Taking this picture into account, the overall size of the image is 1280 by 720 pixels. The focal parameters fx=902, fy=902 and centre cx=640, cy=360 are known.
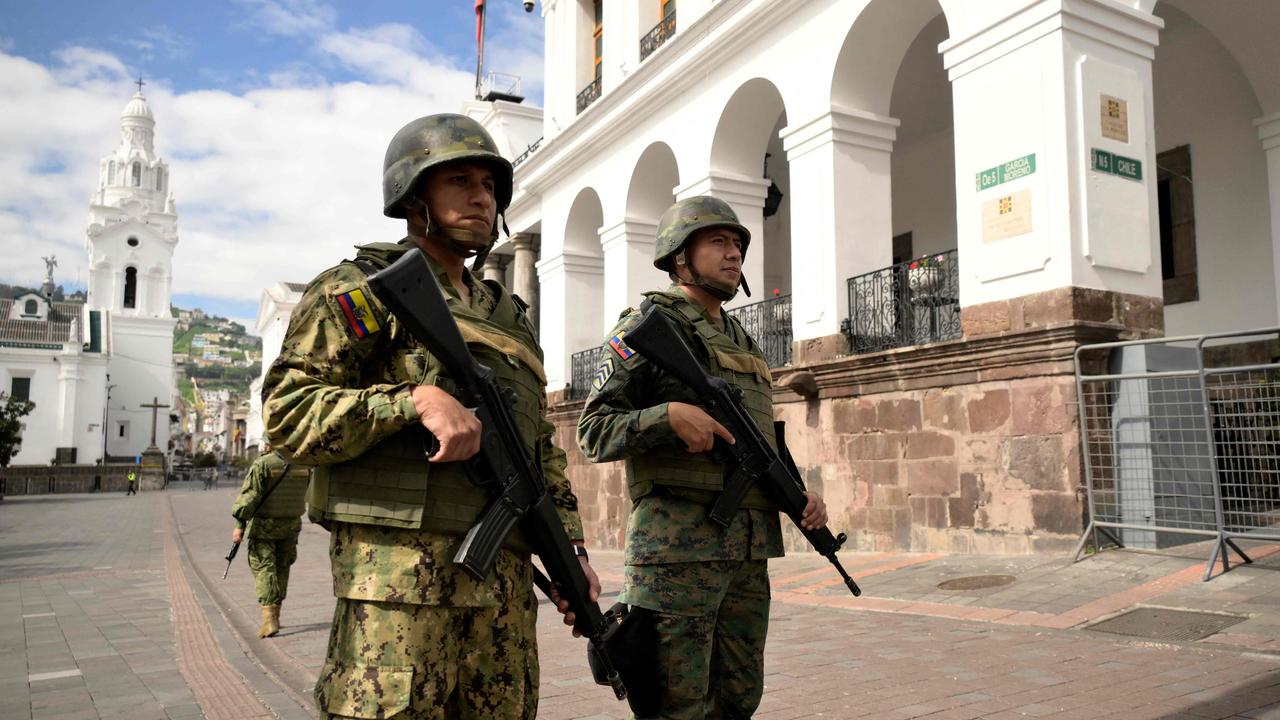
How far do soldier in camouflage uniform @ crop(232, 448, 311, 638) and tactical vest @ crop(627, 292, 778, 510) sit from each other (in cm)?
472

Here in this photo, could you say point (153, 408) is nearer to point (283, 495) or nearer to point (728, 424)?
point (283, 495)

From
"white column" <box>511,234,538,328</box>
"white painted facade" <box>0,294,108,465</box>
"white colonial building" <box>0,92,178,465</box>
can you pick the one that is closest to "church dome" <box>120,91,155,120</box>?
"white colonial building" <box>0,92,178,465</box>

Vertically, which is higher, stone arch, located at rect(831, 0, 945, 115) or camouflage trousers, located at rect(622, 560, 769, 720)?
stone arch, located at rect(831, 0, 945, 115)

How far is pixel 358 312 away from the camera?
2.10 m

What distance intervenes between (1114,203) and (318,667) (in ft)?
25.2

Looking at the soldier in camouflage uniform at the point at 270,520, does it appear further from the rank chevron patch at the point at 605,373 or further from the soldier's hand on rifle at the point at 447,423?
the soldier's hand on rifle at the point at 447,423

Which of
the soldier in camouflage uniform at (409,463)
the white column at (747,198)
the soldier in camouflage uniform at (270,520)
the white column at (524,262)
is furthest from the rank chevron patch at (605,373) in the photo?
the white column at (524,262)

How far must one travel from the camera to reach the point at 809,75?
11516 millimetres

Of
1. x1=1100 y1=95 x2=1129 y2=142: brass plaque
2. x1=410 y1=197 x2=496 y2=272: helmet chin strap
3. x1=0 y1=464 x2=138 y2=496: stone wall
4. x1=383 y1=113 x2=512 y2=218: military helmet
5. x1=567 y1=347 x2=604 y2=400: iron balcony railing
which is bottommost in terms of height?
x1=0 y1=464 x2=138 y2=496: stone wall

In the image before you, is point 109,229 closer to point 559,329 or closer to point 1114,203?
point 559,329

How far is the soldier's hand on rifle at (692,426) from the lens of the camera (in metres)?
2.88

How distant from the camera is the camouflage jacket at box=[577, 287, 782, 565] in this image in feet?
9.65

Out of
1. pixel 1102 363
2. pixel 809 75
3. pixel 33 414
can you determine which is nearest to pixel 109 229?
pixel 33 414

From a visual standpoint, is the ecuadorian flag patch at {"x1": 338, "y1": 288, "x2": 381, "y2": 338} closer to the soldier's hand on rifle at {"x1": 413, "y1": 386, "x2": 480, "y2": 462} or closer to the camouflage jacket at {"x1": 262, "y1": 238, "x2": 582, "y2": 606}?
the camouflage jacket at {"x1": 262, "y1": 238, "x2": 582, "y2": 606}
